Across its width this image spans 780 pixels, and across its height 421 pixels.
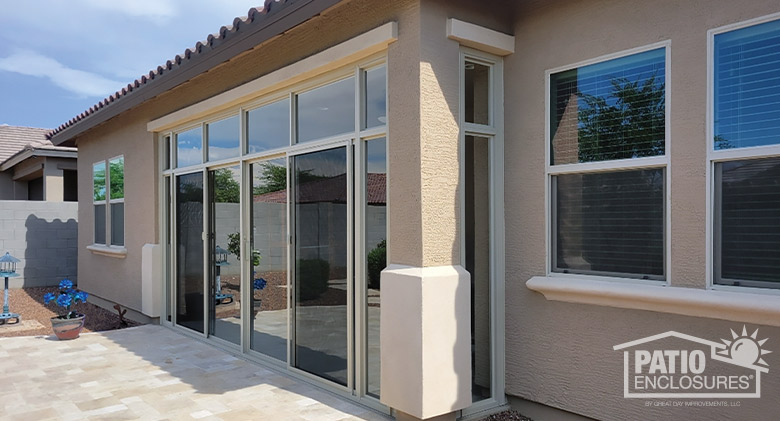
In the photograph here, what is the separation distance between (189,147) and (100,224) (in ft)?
13.8

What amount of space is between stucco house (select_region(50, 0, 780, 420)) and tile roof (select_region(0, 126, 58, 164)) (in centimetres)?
1756

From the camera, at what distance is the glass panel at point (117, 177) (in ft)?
32.0

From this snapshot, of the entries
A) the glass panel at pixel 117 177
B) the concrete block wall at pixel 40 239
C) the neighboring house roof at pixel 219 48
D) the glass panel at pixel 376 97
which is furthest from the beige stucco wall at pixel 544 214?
the concrete block wall at pixel 40 239

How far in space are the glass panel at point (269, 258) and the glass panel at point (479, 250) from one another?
7.09ft

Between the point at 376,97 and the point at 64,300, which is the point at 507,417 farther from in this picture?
the point at 64,300

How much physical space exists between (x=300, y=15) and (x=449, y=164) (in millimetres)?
1794

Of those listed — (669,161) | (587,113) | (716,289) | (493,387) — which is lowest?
(493,387)

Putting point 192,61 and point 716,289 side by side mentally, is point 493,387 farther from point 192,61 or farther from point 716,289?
point 192,61

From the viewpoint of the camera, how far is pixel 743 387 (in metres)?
3.39

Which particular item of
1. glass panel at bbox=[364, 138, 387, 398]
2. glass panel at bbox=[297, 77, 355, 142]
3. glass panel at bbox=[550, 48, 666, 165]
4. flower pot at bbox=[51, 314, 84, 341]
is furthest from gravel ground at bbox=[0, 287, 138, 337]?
glass panel at bbox=[550, 48, 666, 165]

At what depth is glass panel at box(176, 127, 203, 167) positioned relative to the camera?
7602mm

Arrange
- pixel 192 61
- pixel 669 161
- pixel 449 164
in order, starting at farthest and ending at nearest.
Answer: pixel 192 61, pixel 449 164, pixel 669 161

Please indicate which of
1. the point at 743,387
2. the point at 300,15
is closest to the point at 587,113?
the point at 743,387

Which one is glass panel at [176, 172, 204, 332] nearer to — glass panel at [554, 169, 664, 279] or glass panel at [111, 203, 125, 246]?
glass panel at [111, 203, 125, 246]
